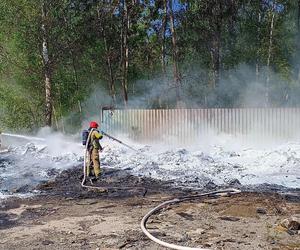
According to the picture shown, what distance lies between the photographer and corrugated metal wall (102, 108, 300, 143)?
15875 mm

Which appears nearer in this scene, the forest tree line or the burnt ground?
the burnt ground

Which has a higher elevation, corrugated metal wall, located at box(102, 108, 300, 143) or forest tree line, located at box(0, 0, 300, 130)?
forest tree line, located at box(0, 0, 300, 130)

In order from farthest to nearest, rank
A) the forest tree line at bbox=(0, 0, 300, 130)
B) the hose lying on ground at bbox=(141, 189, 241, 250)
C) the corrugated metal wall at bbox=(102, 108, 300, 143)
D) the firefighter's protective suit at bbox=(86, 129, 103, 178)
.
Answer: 1. the forest tree line at bbox=(0, 0, 300, 130)
2. the corrugated metal wall at bbox=(102, 108, 300, 143)
3. the firefighter's protective suit at bbox=(86, 129, 103, 178)
4. the hose lying on ground at bbox=(141, 189, 241, 250)

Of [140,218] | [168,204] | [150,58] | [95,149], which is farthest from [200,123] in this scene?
[150,58]

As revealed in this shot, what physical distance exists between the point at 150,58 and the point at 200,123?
57.6 ft

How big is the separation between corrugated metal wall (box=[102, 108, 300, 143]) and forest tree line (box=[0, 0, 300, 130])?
24.7 feet

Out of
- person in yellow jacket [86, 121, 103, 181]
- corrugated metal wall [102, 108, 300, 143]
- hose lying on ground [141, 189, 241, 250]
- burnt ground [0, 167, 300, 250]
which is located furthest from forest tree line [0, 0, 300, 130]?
hose lying on ground [141, 189, 241, 250]

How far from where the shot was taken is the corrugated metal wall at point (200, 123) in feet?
52.1

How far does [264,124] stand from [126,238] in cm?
1105

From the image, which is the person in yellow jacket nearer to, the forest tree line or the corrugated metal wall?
the corrugated metal wall

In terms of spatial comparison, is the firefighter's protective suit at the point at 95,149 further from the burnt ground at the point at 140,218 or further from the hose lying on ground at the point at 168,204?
the hose lying on ground at the point at 168,204

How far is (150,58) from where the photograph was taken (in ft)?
112

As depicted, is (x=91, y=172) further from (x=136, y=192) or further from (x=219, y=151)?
(x=219, y=151)

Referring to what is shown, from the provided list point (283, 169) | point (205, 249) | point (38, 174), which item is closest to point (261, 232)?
point (205, 249)
